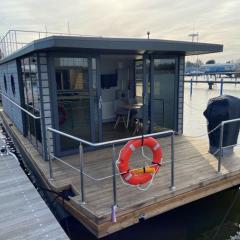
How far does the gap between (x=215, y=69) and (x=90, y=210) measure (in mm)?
44684

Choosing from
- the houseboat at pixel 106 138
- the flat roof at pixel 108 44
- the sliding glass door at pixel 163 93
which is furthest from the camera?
the sliding glass door at pixel 163 93

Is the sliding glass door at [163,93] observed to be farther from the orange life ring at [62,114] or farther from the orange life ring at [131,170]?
the orange life ring at [131,170]

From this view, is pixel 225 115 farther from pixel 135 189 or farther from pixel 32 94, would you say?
pixel 32 94

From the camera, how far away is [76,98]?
13.6ft

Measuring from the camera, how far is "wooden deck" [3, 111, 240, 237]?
8.73ft

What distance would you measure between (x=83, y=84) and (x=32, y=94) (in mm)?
1109

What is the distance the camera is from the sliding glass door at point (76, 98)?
4.00 metres

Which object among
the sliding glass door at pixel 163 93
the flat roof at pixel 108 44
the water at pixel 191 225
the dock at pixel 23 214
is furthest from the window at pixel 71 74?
the water at pixel 191 225

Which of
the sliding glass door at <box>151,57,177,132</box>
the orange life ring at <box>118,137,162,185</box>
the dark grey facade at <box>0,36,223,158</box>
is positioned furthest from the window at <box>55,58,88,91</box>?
the orange life ring at <box>118,137,162,185</box>

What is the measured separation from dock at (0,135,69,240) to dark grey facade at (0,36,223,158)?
2.36 feet

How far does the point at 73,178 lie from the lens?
3420 millimetres

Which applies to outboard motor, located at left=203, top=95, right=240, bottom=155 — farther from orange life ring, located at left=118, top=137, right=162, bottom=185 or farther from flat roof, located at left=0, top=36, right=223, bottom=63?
orange life ring, located at left=118, top=137, right=162, bottom=185

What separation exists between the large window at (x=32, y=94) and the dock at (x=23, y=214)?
990 millimetres

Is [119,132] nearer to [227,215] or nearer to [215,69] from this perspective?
[227,215]
